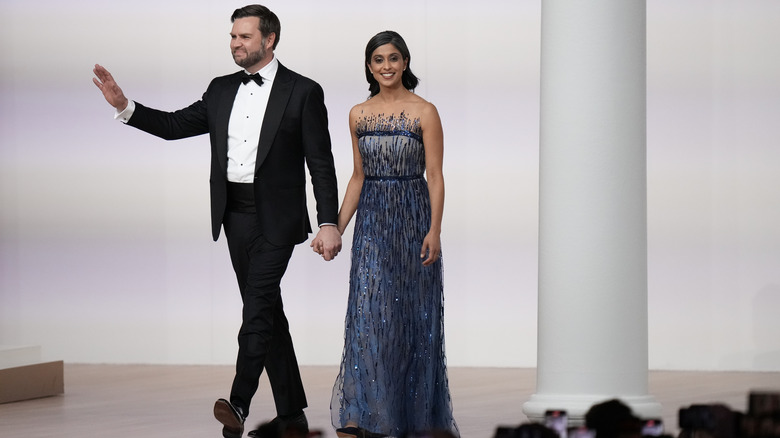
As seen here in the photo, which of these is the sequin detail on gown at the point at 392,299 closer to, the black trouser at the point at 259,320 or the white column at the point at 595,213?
the black trouser at the point at 259,320

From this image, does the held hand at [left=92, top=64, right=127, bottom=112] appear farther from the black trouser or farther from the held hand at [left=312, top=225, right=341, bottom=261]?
the held hand at [left=312, top=225, right=341, bottom=261]

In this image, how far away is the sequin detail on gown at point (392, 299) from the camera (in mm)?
4359

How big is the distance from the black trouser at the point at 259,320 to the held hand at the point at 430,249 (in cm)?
44

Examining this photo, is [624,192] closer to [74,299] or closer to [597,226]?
[597,226]

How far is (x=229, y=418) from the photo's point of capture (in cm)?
411

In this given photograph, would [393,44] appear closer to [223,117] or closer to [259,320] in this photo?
[223,117]

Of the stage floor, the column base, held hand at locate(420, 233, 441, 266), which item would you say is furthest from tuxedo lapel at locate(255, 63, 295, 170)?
the column base

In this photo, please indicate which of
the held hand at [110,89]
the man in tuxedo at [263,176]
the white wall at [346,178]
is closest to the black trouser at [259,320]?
the man in tuxedo at [263,176]


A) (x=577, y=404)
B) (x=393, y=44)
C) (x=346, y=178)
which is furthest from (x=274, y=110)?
(x=346, y=178)

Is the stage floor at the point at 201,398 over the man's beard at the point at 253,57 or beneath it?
beneath

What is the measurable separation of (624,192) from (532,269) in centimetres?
302

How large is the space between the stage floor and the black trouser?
235 mm

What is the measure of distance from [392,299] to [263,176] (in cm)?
57

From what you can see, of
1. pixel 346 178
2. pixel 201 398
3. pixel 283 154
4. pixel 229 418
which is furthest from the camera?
pixel 346 178
